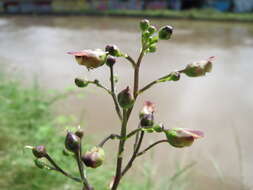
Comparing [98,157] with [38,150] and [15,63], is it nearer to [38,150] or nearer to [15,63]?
[38,150]

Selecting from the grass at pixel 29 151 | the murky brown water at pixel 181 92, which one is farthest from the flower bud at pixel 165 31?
the murky brown water at pixel 181 92

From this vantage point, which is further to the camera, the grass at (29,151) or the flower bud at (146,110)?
the grass at (29,151)

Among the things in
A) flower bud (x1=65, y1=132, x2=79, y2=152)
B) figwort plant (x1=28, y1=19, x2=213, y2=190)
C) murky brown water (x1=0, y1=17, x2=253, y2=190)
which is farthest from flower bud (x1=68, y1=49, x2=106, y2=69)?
murky brown water (x1=0, y1=17, x2=253, y2=190)

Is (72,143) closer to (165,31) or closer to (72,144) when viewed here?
(72,144)

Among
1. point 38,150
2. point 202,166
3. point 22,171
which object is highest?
point 38,150

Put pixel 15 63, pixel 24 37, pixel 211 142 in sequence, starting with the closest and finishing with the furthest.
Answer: pixel 211 142 < pixel 15 63 < pixel 24 37

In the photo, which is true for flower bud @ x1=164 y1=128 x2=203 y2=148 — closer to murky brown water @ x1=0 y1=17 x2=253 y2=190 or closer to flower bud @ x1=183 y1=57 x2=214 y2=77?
flower bud @ x1=183 y1=57 x2=214 y2=77

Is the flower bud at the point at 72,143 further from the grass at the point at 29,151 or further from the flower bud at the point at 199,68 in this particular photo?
the grass at the point at 29,151

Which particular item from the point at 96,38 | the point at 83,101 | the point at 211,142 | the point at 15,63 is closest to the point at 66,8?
the point at 96,38
